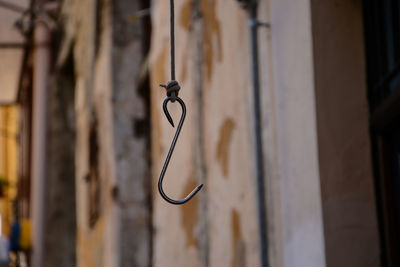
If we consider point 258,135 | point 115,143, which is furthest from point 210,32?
point 115,143

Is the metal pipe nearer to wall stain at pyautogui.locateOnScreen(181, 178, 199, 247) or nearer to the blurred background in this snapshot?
the blurred background

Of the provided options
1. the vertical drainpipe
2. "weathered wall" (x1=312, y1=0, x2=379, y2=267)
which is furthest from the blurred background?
the vertical drainpipe

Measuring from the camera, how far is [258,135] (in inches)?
133

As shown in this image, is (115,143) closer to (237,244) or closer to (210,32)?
(210,32)

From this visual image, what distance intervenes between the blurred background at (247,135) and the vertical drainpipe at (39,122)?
1653 mm

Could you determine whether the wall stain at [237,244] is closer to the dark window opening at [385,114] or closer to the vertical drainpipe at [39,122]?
the dark window opening at [385,114]

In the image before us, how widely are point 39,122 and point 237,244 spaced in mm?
5838

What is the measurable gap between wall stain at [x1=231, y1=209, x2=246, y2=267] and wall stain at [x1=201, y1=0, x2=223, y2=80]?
707 millimetres

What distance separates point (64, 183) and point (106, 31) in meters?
2.53

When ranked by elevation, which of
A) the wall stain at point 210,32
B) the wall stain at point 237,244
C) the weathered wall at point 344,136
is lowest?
the wall stain at point 237,244

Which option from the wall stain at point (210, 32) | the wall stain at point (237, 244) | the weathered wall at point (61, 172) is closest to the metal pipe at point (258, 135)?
the wall stain at point (237, 244)

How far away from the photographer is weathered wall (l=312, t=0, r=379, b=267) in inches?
110

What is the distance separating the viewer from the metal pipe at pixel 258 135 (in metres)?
3.30

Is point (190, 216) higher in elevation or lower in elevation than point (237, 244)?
higher
